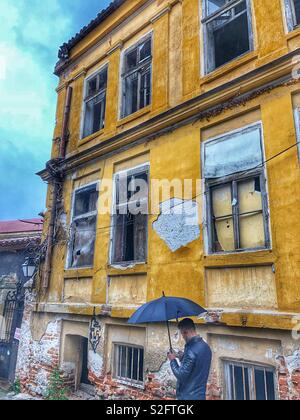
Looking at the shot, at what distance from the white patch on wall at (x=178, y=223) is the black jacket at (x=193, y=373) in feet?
6.63

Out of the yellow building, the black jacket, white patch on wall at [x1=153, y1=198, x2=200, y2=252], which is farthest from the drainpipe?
the black jacket

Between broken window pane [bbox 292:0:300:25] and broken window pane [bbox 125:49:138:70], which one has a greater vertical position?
broken window pane [bbox 125:49:138:70]

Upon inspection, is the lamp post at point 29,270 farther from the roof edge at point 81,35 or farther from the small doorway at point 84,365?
the roof edge at point 81,35

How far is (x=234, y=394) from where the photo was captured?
184 inches

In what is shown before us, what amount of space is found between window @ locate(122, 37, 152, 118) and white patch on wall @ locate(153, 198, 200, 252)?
2886mm

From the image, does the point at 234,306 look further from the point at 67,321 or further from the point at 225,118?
the point at 67,321

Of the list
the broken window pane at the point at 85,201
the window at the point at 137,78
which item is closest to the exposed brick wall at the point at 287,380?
the broken window pane at the point at 85,201

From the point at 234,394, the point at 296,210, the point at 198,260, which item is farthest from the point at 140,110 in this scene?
the point at 234,394

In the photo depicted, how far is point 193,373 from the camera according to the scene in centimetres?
388

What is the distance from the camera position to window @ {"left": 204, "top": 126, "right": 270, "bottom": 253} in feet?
16.4

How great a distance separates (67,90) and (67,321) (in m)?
6.70

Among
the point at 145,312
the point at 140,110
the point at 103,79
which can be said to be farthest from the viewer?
the point at 103,79

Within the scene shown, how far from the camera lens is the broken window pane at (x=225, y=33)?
20.2 feet

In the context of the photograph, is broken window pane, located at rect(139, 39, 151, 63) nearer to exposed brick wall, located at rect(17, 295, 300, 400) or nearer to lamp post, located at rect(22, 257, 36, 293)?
lamp post, located at rect(22, 257, 36, 293)
